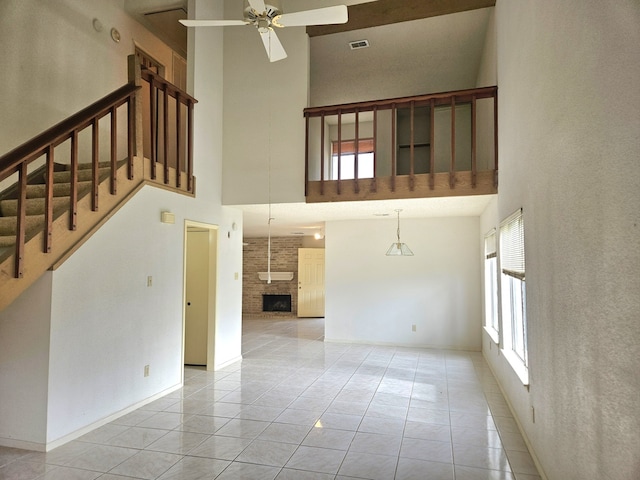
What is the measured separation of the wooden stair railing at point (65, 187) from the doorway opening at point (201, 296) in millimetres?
1029

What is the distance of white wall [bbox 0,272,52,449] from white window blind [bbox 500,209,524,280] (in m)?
3.91

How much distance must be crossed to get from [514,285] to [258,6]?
354cm

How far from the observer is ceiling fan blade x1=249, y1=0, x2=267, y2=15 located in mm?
3232

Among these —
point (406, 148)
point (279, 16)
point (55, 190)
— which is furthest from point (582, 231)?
point (406, 148)

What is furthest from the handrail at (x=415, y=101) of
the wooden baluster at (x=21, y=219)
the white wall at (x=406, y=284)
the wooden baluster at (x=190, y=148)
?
the wooden baluster at (x=21, y=219)

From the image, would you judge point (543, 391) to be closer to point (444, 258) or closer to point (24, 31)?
point (444, 258)

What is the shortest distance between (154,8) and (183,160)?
2.63 meters

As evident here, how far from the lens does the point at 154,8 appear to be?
19.7ft

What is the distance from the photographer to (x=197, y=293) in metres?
5.90

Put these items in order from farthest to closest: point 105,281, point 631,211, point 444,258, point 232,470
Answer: point 444,258 → point 105,281 → point 232,470 → point 631,211

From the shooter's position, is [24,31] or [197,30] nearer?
[24,31]

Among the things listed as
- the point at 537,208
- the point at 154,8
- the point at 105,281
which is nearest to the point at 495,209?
the point at 537,208

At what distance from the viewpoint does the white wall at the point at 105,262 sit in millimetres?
3301

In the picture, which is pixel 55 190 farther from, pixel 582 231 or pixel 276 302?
pixel 276 302
